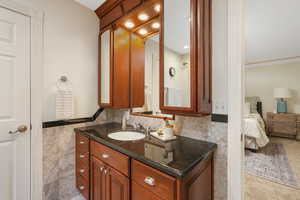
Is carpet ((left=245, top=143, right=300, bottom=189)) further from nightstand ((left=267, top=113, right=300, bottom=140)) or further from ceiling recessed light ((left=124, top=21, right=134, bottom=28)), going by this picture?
ceiling recessed light ((left=124, top=21, right=134, bottom=28))

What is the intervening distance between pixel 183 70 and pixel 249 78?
196 inches

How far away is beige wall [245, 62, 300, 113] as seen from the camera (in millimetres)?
4141

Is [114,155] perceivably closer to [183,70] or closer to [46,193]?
[183,70]

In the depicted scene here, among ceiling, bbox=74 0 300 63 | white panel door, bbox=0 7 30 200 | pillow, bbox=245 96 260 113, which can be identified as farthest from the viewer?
pillow, bbox=245 96 260 113

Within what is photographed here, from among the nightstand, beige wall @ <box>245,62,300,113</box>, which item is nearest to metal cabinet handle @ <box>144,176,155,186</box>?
the nightstand

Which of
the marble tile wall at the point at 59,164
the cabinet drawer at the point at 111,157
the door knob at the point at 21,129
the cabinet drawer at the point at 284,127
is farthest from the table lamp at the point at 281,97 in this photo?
the door knob at the point at 21,129

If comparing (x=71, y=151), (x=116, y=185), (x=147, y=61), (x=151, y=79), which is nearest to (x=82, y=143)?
(x=71, y=151)

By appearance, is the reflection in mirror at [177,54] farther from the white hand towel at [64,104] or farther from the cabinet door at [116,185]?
the white hand towel at [64,104]

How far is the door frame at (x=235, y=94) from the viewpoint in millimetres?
1036

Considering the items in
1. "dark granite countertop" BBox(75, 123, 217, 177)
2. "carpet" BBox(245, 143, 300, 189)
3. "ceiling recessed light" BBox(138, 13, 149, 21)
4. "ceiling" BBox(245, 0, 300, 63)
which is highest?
"ceiling" BBox(245, 0, 300, 63)

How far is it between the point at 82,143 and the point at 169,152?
109 centimetres

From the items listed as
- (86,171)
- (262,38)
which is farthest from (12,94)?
(262,38)

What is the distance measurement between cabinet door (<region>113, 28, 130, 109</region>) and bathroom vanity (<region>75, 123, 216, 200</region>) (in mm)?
530

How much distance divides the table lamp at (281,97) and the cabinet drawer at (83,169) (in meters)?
5.34
